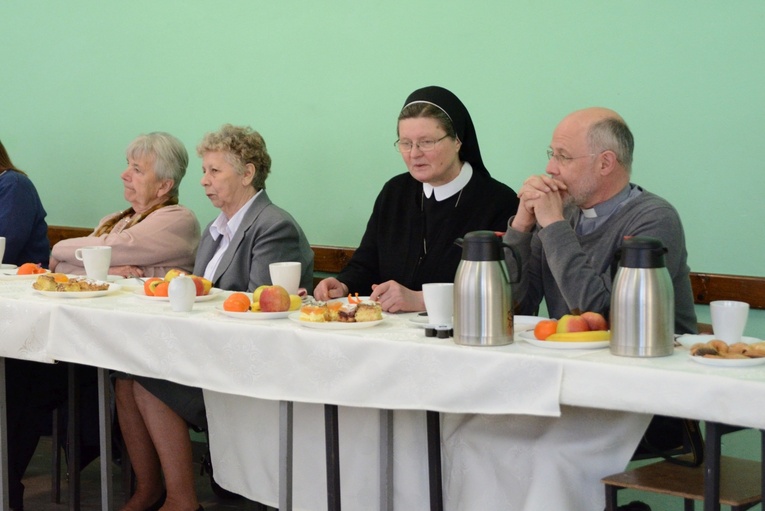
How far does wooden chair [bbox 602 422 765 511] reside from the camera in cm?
198

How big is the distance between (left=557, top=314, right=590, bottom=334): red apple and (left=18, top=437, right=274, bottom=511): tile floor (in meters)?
1.47

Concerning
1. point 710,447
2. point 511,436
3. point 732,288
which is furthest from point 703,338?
point 732,288

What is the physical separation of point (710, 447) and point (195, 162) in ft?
10.2

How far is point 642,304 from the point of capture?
6.81 feet

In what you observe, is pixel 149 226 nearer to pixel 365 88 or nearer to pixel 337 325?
pixel 365 88

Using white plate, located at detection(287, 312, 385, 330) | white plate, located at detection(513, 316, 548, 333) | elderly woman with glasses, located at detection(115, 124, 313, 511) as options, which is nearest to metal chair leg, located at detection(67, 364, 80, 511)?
elderly woman with glasses, located at detection(115, 124, 313, 511)

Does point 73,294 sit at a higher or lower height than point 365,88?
lower

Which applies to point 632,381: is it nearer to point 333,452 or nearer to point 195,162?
point 333,452

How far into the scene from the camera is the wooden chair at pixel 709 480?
198cm

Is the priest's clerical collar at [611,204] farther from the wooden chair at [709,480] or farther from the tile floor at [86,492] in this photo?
the tile floor at [86,492]

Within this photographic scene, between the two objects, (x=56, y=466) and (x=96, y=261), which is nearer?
(x=96, y=261)

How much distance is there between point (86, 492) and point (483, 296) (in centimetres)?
226

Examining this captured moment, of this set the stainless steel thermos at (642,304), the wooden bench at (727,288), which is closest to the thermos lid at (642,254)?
the stainless steel thermos at (642,304)

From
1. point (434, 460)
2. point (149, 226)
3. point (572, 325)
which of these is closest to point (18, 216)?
point (149, 226)
